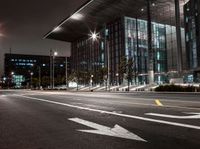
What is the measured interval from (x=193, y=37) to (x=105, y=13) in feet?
79.5

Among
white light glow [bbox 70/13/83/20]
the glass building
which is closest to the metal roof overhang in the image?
white light glow [bbox 70/13/83/20]

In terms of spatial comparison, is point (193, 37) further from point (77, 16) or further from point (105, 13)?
point (77, 16)

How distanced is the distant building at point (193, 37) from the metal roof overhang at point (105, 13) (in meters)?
4.75

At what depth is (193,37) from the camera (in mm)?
62094

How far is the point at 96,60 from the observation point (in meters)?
97.8

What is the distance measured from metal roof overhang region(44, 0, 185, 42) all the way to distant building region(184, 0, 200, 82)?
4750 mm

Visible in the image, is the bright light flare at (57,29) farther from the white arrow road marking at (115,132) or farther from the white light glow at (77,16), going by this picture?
the white arrow road marking at (115,132)

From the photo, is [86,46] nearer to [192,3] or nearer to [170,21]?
[170,21]

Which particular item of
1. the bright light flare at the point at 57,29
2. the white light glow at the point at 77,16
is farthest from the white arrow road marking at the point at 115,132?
the bright light flare at the point at 57,29

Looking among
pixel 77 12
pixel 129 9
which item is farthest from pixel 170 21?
pixel 77 12

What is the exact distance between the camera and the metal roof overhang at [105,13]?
2557 inches

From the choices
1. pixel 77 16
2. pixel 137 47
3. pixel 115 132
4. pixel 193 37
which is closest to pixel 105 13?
pixel 77 16

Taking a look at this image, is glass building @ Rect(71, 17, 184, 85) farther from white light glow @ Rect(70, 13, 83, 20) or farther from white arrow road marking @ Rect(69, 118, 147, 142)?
white arrow road marking @ Rect(69, 118, 147, 142)

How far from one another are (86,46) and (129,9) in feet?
130
